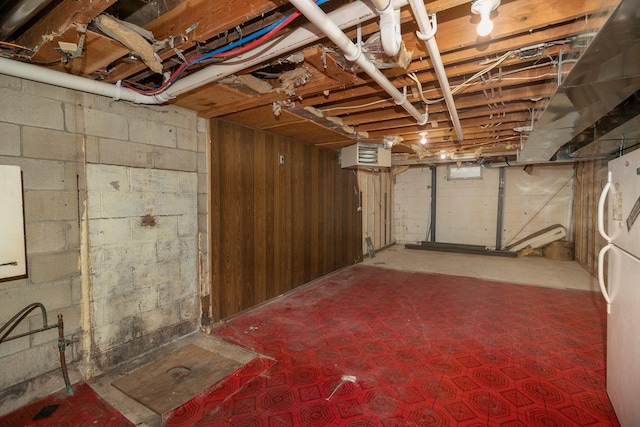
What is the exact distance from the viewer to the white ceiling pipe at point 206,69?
1.35 m

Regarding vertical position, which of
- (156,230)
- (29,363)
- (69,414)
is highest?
(156,230)

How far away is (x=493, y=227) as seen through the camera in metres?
7.07

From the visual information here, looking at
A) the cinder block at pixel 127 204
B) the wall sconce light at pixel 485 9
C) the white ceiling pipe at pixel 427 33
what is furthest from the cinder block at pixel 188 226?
the wall sconce light at pixel 485 9

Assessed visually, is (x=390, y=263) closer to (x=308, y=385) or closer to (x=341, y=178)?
(x=341, y=178)

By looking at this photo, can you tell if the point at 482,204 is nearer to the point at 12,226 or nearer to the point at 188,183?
the point at 188,183

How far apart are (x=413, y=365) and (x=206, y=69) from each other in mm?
2676

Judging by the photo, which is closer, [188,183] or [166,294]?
[166,294]

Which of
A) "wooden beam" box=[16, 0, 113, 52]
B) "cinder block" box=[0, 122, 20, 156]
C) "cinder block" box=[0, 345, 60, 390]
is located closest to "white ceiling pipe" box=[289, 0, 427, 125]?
"wooden beam" box=[16, 0, 113, 52]

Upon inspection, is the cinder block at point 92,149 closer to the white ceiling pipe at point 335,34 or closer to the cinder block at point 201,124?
the cinder block at point 201,124

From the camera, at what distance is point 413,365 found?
234cm

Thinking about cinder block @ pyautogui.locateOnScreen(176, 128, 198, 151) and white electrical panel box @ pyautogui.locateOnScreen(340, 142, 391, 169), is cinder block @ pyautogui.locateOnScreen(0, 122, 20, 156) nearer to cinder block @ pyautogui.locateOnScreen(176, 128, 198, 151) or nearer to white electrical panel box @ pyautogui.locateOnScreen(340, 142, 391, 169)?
cinder block @ pyautogui.locateOnScreen(176, 128, 198, 151)

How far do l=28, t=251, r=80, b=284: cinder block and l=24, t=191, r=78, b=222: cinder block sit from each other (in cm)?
26

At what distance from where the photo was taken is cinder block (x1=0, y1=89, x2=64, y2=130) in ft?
6.02

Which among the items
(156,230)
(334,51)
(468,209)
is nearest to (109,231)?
(156,230)
